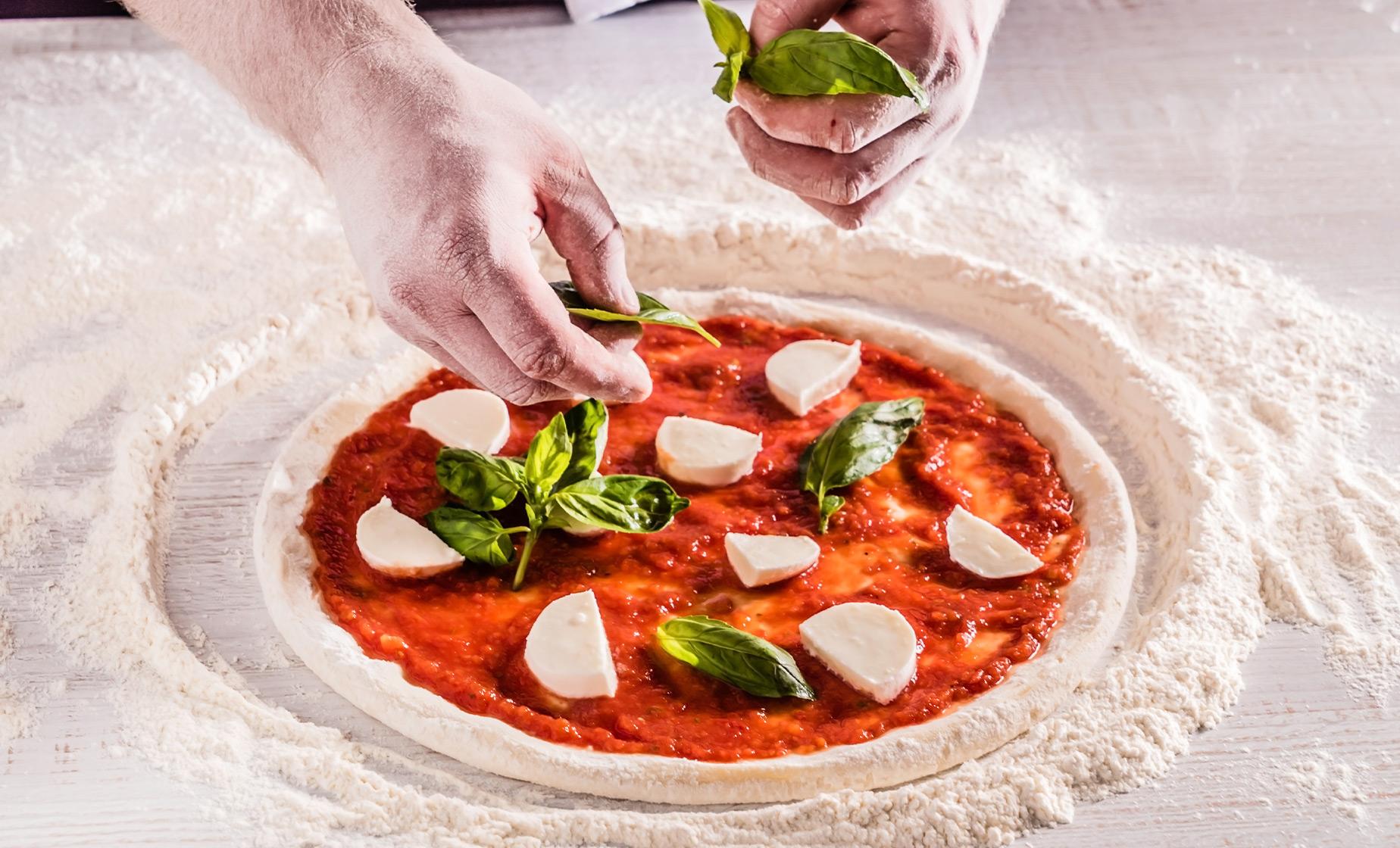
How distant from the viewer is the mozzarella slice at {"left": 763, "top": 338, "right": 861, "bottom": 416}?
2.72 m

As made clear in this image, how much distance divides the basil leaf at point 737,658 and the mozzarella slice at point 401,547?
0.46 meters

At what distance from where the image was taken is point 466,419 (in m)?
2.62

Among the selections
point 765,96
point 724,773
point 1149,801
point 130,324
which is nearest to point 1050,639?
point 1149,801

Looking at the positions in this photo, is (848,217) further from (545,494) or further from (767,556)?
(545,494)

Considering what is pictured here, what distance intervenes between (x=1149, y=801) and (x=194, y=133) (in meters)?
3.00

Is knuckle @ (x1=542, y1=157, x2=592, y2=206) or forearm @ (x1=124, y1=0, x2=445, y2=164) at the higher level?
forearm @ (x1=124, y1=0, x2=445, y2=164)

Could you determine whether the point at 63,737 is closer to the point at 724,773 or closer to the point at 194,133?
the point at 724,773

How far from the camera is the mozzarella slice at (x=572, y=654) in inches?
81.7

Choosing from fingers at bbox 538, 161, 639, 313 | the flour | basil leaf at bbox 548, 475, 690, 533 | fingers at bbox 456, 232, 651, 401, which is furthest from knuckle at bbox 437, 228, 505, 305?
the flour

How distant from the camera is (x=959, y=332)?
3.11 metres

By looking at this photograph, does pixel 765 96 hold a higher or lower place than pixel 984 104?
higher

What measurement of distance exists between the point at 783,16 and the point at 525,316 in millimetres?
750

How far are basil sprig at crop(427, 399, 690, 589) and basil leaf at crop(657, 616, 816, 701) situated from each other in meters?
0.23

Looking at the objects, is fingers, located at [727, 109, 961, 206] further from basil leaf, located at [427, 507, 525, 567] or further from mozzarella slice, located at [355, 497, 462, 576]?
mozzarella slice, located at [355, 497, 462, 576]
